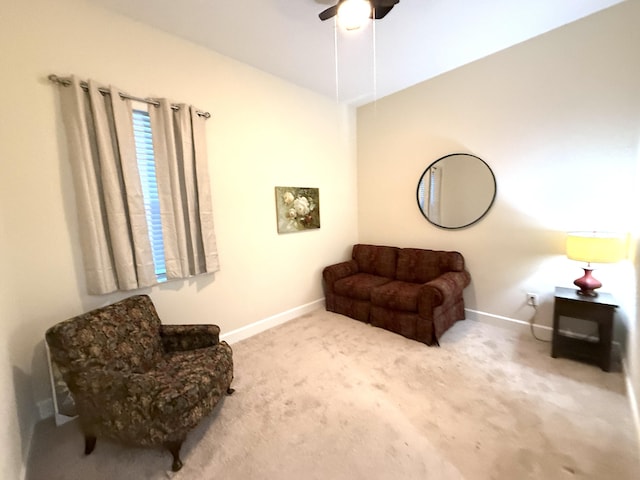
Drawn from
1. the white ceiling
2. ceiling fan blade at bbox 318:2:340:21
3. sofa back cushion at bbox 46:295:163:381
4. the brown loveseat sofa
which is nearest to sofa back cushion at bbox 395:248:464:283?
the brown loveseat sofa

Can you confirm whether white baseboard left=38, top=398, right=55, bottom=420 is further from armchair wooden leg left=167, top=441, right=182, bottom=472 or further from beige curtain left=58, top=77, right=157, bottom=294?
armchair wooden leg left=167, top=441, right=182, bottom=472

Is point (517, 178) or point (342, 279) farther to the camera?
point (342, 279)

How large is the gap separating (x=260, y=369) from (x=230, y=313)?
74cm

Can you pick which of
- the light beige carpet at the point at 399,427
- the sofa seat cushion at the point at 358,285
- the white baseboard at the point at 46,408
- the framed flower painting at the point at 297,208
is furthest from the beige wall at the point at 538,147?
the white baseboard at the point at 46,408

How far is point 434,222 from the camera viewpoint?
3357 millimetres

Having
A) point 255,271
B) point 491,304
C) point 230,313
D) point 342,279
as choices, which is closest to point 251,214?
point 255,271

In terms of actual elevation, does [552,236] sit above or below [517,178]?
below

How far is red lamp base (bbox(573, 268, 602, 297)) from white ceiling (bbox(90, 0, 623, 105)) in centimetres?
219

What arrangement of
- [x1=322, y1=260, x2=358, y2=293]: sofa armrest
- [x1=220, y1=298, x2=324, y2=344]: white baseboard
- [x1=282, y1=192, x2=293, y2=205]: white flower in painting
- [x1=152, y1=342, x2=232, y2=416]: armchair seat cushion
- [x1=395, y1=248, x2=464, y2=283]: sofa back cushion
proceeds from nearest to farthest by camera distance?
[x1=152, y1=342, x2=232, y2=416]: armchair seat cushion → [x1=220, y1=298, x2=324, y2=344]: white baseboard → [x1=395, y1=248, x2=464, y2=283]: sofa back cushion → [x1=282, y1=192, x2=293, y2=205]: white flower in painting → [x1=322, y1=260, x2=358, y2=293]: sofa armrest

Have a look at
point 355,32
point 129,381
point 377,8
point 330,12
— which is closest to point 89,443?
point 129,381

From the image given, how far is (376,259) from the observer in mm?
3676

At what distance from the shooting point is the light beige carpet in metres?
1.43

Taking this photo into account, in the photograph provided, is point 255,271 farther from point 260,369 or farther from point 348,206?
point 348,206

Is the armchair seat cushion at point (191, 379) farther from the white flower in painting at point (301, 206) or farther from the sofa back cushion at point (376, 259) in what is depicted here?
the sofa back cushion at point (376, 259)
